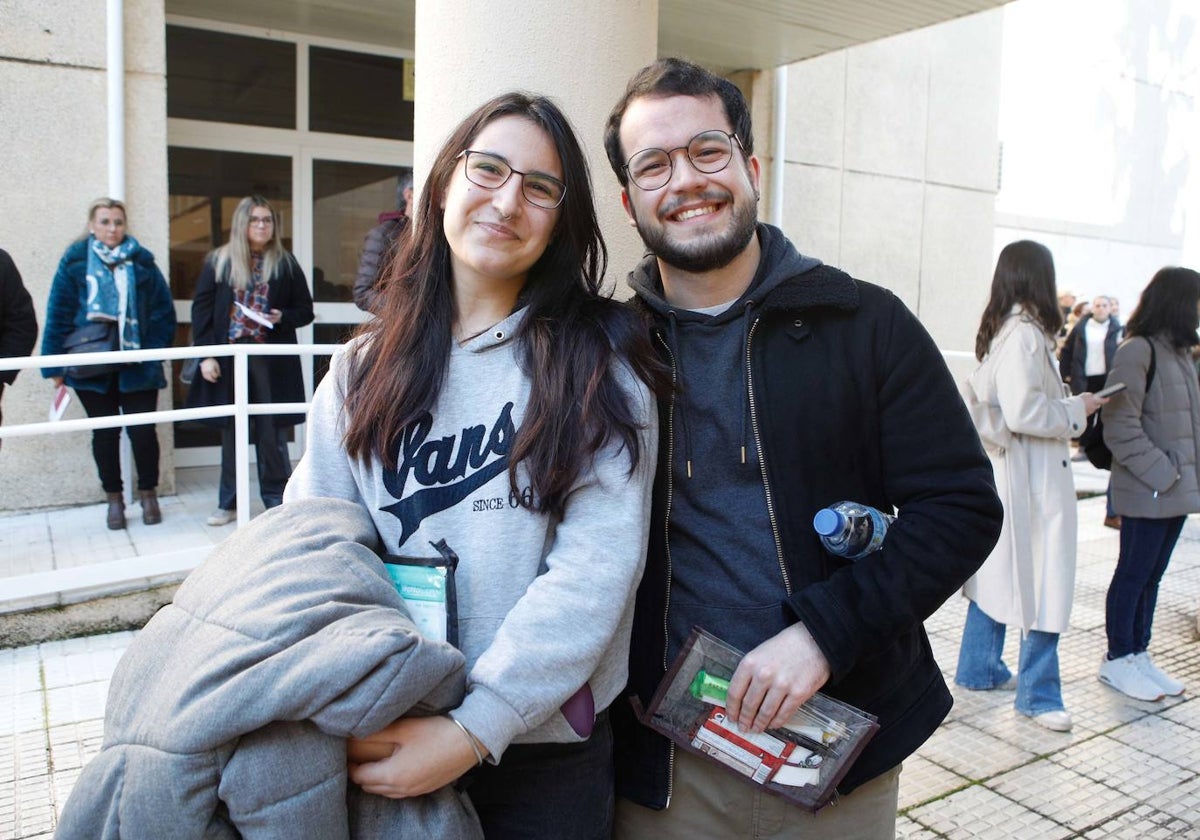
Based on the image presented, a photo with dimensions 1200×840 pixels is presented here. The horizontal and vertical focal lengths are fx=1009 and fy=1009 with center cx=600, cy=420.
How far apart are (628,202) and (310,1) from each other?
6.26m

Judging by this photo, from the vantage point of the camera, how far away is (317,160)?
27.0ft

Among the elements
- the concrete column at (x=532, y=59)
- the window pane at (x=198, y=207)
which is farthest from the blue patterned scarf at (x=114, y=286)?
the concrete column at (x=532, y=59)

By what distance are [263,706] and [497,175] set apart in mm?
930

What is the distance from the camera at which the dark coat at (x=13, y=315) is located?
18.1 ft

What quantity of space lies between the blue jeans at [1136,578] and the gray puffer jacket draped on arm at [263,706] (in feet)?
14.2

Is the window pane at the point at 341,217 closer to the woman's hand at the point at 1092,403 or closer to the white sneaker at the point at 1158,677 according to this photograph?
the woman's hand at the point at 1092,403

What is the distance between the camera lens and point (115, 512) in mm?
5789

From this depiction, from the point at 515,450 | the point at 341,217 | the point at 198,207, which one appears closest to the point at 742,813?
the point at 515,450

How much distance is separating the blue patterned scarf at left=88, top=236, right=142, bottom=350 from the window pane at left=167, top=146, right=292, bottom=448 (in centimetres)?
173

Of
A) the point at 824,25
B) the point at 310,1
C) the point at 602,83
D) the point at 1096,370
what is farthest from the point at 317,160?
the point at 1096,370

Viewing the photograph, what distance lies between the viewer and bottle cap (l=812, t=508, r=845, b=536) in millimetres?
1680

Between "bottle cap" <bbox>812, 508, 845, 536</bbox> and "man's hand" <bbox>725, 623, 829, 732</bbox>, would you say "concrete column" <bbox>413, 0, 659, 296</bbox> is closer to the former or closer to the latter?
"bottle cap" <bbox>812, 508, 845, 536</bbox>

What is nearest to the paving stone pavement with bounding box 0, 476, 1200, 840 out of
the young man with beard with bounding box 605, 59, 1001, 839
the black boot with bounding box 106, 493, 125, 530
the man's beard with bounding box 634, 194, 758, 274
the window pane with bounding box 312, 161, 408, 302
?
the black boot with bounding box 106, 493, 125, 530

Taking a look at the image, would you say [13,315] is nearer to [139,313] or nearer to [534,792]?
[139,313]
